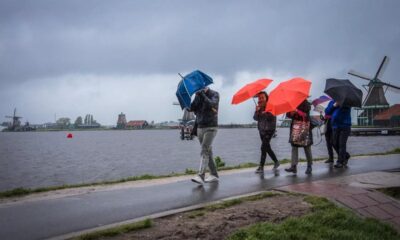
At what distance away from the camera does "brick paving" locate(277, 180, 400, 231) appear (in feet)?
19.1

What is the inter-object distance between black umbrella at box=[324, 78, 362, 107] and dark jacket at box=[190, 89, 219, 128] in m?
3.54

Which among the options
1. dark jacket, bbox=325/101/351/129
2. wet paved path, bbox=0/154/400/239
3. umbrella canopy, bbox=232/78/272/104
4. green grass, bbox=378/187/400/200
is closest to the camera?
wet paved path, bbox=0/154/400/239

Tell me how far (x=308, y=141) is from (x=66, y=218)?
Answer: 631 cm

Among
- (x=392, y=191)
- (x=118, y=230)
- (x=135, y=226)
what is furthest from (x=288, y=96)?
(x=118, y=230)

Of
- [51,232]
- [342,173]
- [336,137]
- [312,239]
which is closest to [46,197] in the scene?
[51,232]

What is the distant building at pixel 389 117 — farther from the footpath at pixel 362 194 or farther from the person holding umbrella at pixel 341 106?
the footpath at pixel 362 194

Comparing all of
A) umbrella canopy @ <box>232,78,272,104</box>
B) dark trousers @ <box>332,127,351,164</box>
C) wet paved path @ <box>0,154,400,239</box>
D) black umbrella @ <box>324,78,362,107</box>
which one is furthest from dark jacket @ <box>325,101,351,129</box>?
umbrella canopy @ <box>232,78,272,104</box>

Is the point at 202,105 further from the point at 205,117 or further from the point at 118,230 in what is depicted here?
the point at 118,230

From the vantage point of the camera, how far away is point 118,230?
475cm

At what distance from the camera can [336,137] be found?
36.4 ft

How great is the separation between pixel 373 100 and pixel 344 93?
8959 centimetres

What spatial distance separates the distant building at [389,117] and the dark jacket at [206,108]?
99940mm

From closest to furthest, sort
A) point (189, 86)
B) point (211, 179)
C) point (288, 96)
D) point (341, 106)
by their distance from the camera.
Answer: point (189, 86) < point (211, 179) < point (288, 96) < point (341, 106)

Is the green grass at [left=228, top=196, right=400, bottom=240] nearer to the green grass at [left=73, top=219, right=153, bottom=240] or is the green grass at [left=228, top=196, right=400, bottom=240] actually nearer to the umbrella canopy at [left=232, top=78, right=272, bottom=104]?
the green grass at [left=73, top=219, right=153, bottom=240]
